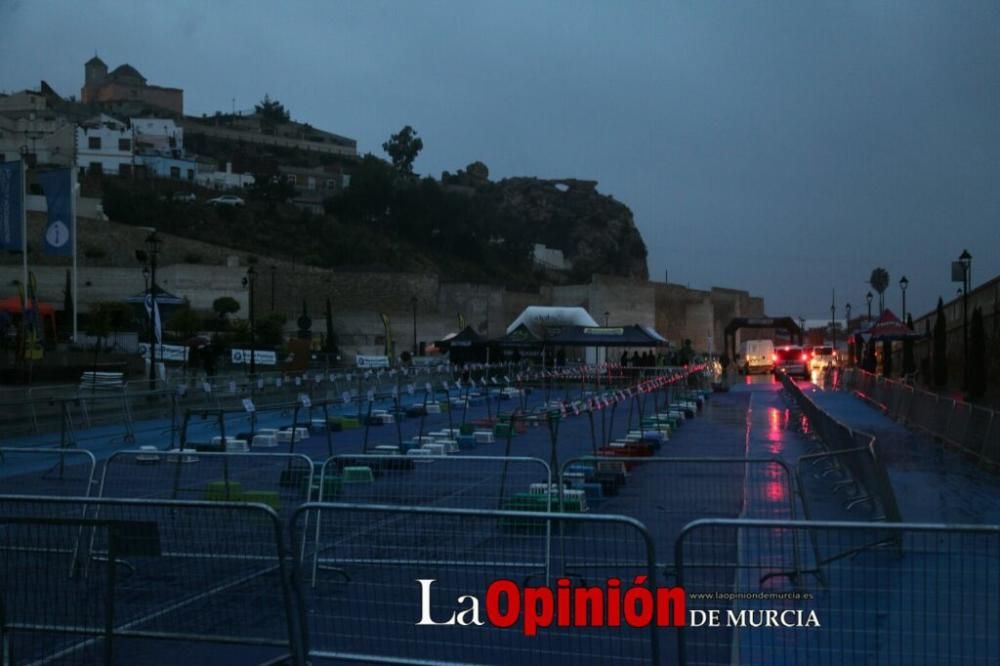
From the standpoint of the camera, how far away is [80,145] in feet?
359

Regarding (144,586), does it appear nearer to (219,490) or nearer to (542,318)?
(219,490)

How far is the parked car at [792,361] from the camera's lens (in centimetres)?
5384

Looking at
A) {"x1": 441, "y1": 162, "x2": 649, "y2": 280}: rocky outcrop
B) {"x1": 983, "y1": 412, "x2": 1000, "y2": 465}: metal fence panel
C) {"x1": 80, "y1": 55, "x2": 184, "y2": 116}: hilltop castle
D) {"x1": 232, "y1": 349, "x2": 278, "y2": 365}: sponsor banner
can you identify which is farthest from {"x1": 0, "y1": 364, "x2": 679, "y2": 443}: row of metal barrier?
{"x1": 80, "y1": 55, "x2": 184, "y2": 116}: hilltop castle

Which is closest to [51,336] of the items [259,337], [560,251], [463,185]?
[259,337]

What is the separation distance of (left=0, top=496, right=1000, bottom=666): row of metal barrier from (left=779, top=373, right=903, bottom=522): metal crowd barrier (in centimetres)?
188

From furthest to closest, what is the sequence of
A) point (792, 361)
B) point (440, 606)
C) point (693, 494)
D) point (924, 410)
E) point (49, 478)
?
point (792, 361) → point (924, 410) → point (49, 478) → point (693, 494) → point (440, 606)

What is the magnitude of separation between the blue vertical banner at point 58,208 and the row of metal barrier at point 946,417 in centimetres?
2369

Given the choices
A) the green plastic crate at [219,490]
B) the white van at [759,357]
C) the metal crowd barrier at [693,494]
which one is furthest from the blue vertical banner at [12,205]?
the white van at [759,357]

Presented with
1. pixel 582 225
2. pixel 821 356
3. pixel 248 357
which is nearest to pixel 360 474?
pixel 248 357

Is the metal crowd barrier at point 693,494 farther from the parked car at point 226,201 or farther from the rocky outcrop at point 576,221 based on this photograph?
the rocky outcrop at point 576,221

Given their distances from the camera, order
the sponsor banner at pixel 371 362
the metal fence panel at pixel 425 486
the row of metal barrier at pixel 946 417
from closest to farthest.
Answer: the metal fence panel at pixel 425 486 < the row of metal barrier at pixel 946 417 < the sponsor banner at pixel 371 362

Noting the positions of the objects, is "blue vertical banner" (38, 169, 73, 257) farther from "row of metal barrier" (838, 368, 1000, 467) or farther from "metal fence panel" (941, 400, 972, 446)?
"metal fence panel" (941, 400, 972, 446)

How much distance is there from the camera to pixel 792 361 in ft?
184

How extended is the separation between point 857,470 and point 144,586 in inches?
258
